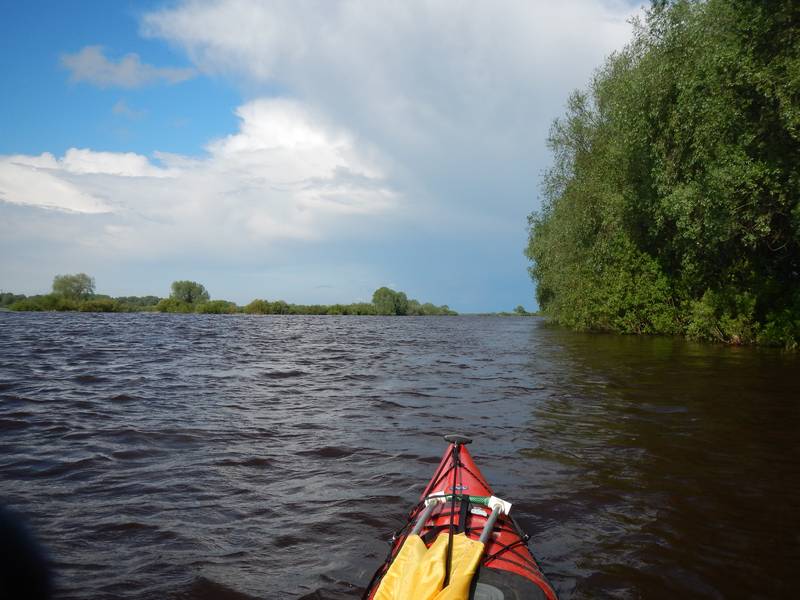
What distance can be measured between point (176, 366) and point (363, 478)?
39.3ft

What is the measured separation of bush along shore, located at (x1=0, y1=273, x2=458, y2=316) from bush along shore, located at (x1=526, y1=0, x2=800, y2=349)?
70.9 m

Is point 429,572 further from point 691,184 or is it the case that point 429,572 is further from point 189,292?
point 189,292

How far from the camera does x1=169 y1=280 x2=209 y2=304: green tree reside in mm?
95438

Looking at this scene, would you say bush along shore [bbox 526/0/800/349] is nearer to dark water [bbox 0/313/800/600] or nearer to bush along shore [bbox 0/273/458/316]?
dark water [bbox 0/313/800/600]

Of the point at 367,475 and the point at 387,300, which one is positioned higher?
the point at 387,300

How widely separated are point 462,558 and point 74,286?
89.2 metres

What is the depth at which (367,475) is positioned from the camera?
6.59 meters

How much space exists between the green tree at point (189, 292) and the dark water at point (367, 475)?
87477mm

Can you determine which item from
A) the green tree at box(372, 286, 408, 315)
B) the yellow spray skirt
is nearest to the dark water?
the yellow spray skirt

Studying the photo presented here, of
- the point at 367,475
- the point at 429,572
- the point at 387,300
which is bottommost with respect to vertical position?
the point at 367,475

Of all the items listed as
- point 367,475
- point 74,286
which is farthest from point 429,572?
point 74,286

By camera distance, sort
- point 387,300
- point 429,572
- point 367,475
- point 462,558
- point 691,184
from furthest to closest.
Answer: point 387,300 → point 691,184 → point 367,475 → point 462,558 → point 429,572

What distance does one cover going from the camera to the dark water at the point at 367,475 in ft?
13.7

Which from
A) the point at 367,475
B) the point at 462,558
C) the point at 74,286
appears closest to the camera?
the point at 462,558
